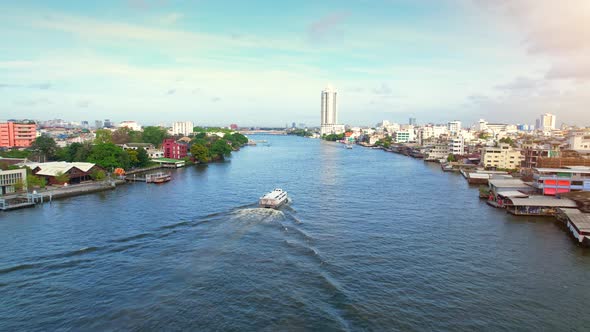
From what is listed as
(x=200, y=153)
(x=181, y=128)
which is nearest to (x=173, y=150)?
(x=200, y=153)

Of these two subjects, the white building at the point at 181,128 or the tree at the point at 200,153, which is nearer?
the tree at the point at 200,153

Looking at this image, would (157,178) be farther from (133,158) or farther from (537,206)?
(537,206)

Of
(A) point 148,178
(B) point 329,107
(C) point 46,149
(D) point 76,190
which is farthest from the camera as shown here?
(B) point 329,107

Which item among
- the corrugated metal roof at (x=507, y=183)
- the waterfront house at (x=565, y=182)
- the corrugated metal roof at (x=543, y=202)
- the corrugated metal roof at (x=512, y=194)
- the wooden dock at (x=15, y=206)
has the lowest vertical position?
the wooden dock at (x=15, y=206)

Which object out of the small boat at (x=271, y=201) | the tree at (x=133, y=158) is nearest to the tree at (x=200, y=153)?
the tree at (x=133, y=158)

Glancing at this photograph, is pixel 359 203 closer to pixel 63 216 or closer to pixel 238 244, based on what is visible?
pixel 238 244

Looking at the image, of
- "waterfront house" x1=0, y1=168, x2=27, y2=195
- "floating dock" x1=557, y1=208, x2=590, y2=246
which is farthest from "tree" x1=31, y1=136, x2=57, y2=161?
"floating dock" x1=557, y1=208, x2=590, y2=246

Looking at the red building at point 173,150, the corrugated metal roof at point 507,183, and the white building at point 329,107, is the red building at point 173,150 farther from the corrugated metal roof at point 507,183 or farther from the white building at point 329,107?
the white building at point 329,107
